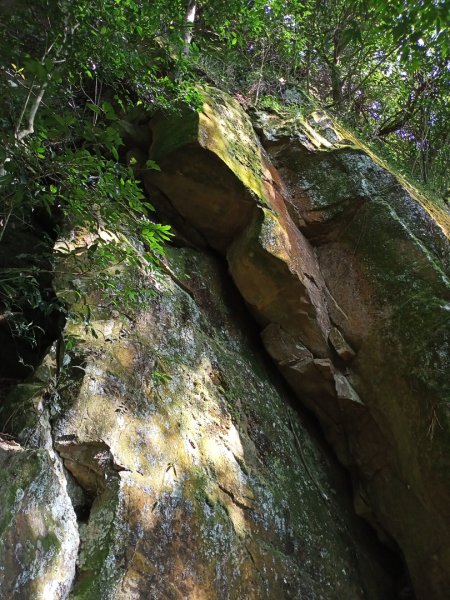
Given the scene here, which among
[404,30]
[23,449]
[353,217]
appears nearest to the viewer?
[23,449]

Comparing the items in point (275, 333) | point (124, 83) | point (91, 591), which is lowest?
point (91, 591)

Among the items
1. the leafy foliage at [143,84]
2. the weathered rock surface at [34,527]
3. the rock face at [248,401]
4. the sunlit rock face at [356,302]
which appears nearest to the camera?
the weathered rock surface at [34,527]

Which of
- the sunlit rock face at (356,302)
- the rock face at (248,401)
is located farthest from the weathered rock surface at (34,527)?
the sunlit rock face at (356,302)

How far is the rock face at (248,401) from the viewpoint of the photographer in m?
3.66

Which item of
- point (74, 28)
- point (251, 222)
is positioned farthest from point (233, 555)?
point (74, 28)

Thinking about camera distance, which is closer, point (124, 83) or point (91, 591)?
point (91, 591)

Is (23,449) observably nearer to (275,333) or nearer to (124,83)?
(275,333)

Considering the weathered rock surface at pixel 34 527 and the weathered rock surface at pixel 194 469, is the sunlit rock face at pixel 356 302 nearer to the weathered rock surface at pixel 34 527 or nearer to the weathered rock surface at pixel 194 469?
the weathered rock surface at pixel 194 469

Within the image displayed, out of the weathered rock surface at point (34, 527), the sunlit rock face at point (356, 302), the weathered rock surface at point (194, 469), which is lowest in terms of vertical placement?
the weathered rock surface at point (34, 527)

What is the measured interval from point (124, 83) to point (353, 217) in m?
3.84

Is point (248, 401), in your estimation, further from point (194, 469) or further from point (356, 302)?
point (356, 302)

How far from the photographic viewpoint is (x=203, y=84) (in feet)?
25.0

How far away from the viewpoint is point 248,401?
557 cm

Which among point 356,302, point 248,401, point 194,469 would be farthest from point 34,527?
point 356,302
